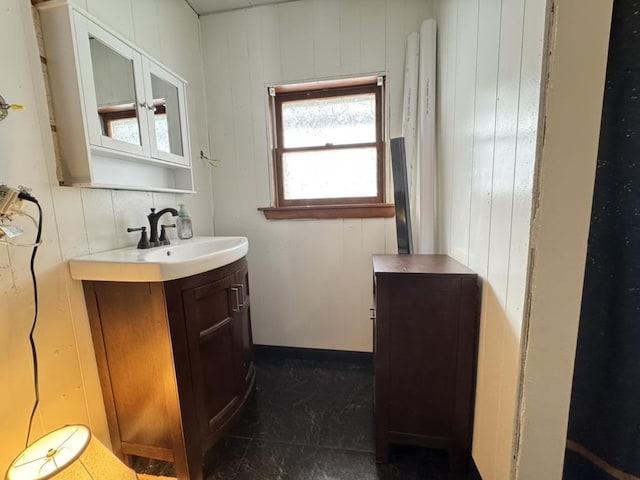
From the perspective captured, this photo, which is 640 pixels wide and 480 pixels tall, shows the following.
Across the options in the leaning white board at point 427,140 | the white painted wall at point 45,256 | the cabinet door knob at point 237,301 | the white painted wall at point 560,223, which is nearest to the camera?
the white painted wall at point 560,223

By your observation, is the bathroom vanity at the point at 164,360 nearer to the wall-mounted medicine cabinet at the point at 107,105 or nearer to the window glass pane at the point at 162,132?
the wall-mounted medicine cabinet at the point at 107,105

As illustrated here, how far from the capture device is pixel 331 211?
1.78 meters

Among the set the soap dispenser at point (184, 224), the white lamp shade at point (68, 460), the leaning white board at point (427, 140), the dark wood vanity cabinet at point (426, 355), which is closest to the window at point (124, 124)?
the soap dispenser at point (184, 224)

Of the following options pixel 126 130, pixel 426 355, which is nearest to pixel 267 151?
pixel 126 130

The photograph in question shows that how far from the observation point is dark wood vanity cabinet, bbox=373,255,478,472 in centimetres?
103

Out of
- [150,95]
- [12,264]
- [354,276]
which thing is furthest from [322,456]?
[150,95]

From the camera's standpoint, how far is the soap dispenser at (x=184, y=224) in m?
1.57

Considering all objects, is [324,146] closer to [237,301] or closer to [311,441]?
[237,301]

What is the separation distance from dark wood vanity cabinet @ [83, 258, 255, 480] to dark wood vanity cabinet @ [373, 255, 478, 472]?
26.8 inches

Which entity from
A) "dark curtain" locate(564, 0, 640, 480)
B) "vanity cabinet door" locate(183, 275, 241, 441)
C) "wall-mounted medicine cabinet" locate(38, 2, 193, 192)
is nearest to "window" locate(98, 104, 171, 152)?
"wall-mounted medicine cabinet" locate(38, 2, 193, 192)

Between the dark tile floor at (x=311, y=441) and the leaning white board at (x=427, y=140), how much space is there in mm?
966

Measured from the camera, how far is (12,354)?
0.87m

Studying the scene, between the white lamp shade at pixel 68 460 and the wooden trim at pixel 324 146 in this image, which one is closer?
the white lamp shade at pixel 68 460

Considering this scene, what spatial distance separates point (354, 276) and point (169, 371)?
46.0 inches
